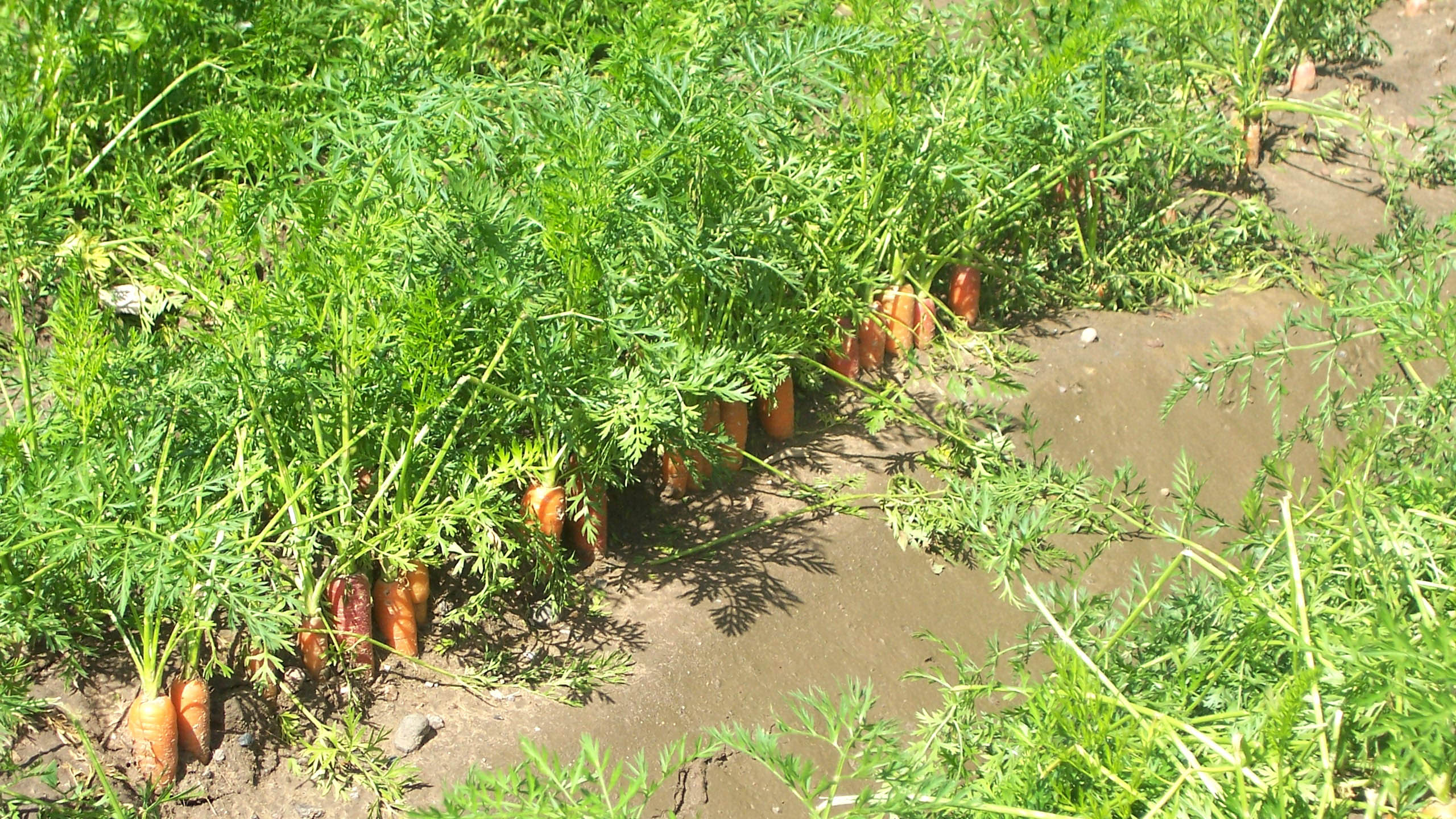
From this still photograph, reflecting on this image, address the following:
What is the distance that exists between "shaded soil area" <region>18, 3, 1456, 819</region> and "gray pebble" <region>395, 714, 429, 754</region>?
A: 0.02 meters

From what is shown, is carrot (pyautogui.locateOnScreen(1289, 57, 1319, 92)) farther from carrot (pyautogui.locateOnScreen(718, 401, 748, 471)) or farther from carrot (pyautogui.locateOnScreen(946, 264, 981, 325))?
carrot (pyautogui.locateOnScreen(718, 401, 748, 471))

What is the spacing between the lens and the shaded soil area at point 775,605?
2891 mm

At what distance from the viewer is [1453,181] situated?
5121 mm

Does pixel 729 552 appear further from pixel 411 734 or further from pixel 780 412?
pixel 411 734

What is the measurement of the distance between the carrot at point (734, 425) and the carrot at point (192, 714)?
1397 millimetres

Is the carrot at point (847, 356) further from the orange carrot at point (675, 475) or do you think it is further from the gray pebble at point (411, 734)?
the gray pebble at point (411, 734)

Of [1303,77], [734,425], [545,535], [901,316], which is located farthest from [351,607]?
[1303,77]

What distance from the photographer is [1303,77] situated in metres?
5.49

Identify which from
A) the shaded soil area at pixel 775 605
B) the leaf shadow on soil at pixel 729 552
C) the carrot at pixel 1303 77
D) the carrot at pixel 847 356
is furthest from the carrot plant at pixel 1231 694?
the carrot at pixel 1303 77

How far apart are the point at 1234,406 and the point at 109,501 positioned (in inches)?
126

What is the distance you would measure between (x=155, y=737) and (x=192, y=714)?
97 millimetres

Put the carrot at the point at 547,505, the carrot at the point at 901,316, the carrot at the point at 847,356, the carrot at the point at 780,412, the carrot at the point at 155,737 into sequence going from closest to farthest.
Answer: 1. the carrot at the point at 155,737
2. the carrot at the point at 547,505
3. the carrot at the point at 780,412
4. the carrot at the point at 847,356
5. the carrot at the point at 901,316

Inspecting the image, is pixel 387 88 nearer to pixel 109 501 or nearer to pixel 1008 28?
pixel 109 501

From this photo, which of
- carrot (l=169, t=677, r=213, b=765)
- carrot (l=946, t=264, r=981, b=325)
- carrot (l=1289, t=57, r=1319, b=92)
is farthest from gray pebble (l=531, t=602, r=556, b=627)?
carrot (l=1289, t=57, r=1319, b=92)
